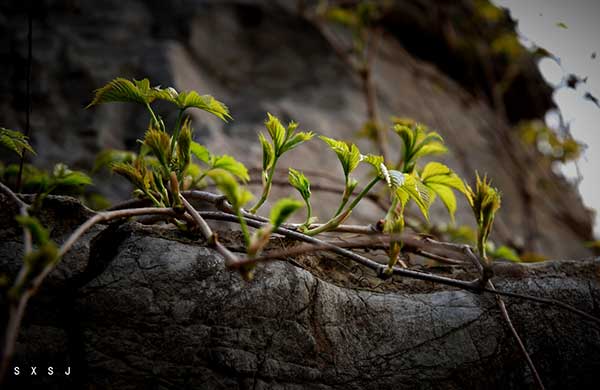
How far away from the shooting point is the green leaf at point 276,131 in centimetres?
109

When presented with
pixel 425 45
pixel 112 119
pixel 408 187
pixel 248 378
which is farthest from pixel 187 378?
pixel 425 45

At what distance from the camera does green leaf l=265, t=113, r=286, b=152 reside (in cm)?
109

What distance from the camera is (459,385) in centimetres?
101

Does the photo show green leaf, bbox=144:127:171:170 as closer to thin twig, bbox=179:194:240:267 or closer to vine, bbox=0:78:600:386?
vine, bbox=0:78:600:386

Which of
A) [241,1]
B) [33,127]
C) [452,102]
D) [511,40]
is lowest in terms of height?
[33,127]

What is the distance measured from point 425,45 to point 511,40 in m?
0.79

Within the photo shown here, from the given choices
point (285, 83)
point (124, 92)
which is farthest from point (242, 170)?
point (285, 83)

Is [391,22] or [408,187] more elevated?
[408,187]

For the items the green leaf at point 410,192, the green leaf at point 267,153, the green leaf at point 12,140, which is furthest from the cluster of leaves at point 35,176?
the green leaf at point 410,192

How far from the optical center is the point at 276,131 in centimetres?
110

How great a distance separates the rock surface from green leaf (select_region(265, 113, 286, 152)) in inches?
11.8

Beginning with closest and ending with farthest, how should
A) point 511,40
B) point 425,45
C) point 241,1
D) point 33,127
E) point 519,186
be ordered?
point 33,127 < point 241,1 < point 511,40 < point 519,186 < point 425,45

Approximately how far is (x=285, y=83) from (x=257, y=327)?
2.55 m

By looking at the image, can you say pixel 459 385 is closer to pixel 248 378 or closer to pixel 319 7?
pixel 248 378
